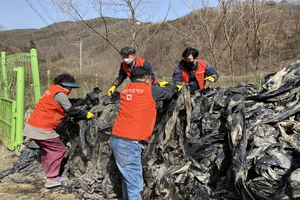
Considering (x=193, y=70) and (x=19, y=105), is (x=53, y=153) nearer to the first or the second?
(x=19, y=105)

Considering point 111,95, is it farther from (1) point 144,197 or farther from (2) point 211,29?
(2) point 211,29

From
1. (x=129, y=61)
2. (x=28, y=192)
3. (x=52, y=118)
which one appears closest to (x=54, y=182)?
(x=28, y=192)

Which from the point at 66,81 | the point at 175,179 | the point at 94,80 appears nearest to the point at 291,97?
the point at 175,179

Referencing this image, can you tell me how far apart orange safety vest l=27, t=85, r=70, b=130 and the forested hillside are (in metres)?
5.52

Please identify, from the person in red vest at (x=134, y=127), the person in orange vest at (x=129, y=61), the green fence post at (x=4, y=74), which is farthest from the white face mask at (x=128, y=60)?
the green fence post at (x=4, y=74)

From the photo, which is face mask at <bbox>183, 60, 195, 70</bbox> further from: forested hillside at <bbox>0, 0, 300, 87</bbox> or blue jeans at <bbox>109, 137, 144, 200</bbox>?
forested hillside at <bbox>0, 0, 300, 87</bbox>

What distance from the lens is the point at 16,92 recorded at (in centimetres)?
470

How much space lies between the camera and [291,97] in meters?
2.44

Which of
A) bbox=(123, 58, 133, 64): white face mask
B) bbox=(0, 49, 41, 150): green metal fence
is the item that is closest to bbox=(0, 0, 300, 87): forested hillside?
bbox=(0, 49, 41, 150): green metal fence

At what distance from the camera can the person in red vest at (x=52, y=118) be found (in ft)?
10.4

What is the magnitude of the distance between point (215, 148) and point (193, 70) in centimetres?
175

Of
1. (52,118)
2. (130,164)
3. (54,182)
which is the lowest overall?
(54,182)

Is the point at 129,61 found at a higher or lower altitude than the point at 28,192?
higher

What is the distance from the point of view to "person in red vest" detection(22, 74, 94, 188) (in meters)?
3.17
